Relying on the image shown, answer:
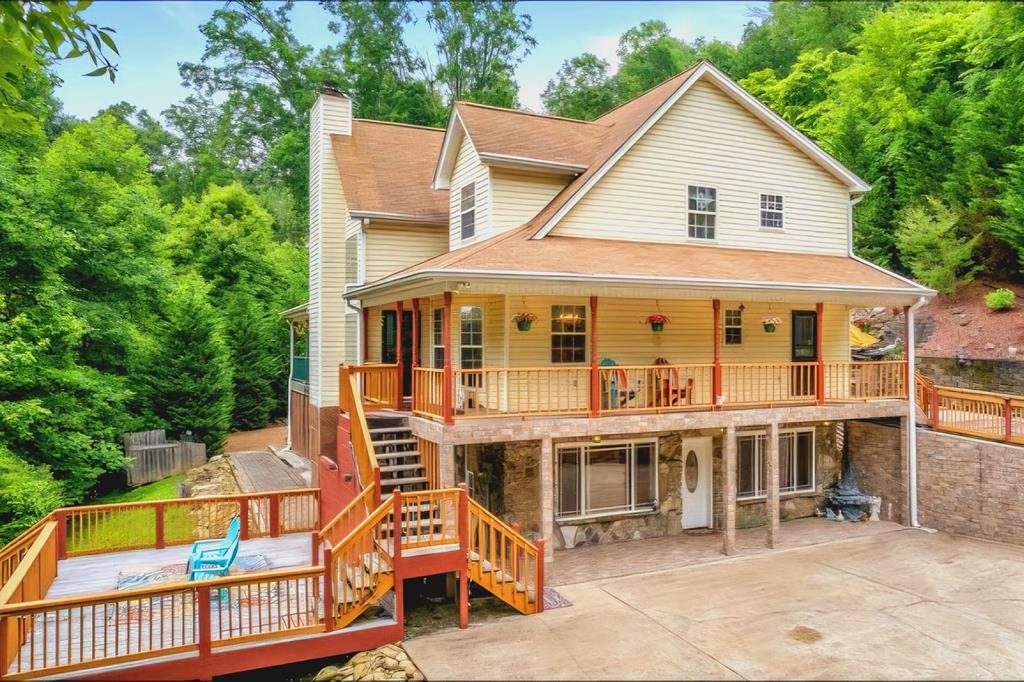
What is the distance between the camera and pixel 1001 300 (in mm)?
23031

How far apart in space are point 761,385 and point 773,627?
6.76m

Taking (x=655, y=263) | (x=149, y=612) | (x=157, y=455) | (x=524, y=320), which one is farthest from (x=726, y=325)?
(x=157, y=455)

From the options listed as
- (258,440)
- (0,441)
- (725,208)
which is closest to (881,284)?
(725,208)

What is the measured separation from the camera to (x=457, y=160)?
16.2 m

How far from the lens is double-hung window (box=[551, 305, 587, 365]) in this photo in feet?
44.5

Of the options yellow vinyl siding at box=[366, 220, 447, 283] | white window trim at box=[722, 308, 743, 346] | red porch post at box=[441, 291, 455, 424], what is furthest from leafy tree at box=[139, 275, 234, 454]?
white window trim at box=[722, 308, 743, 346]

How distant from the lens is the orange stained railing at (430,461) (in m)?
11.6

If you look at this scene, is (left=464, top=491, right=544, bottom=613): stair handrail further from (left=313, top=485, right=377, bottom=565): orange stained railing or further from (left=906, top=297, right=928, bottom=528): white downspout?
(left=906, top=297, right=928, bottom=528): white downspout

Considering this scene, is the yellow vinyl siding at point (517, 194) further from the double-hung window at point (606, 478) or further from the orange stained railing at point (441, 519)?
Answer: the orange stained railing at point (441, 519)

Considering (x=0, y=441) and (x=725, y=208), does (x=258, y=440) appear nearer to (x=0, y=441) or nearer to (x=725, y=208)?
(x=0, y=441)

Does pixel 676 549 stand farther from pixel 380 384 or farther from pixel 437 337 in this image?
pixel 380 384

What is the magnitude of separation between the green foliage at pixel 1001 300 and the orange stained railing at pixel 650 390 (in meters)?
15.9

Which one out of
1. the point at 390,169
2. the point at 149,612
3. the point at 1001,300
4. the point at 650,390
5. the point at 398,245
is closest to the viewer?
the point at 149,612

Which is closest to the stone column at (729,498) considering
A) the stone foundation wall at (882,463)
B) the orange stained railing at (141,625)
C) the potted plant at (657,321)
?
the potted plant at (657,321)
